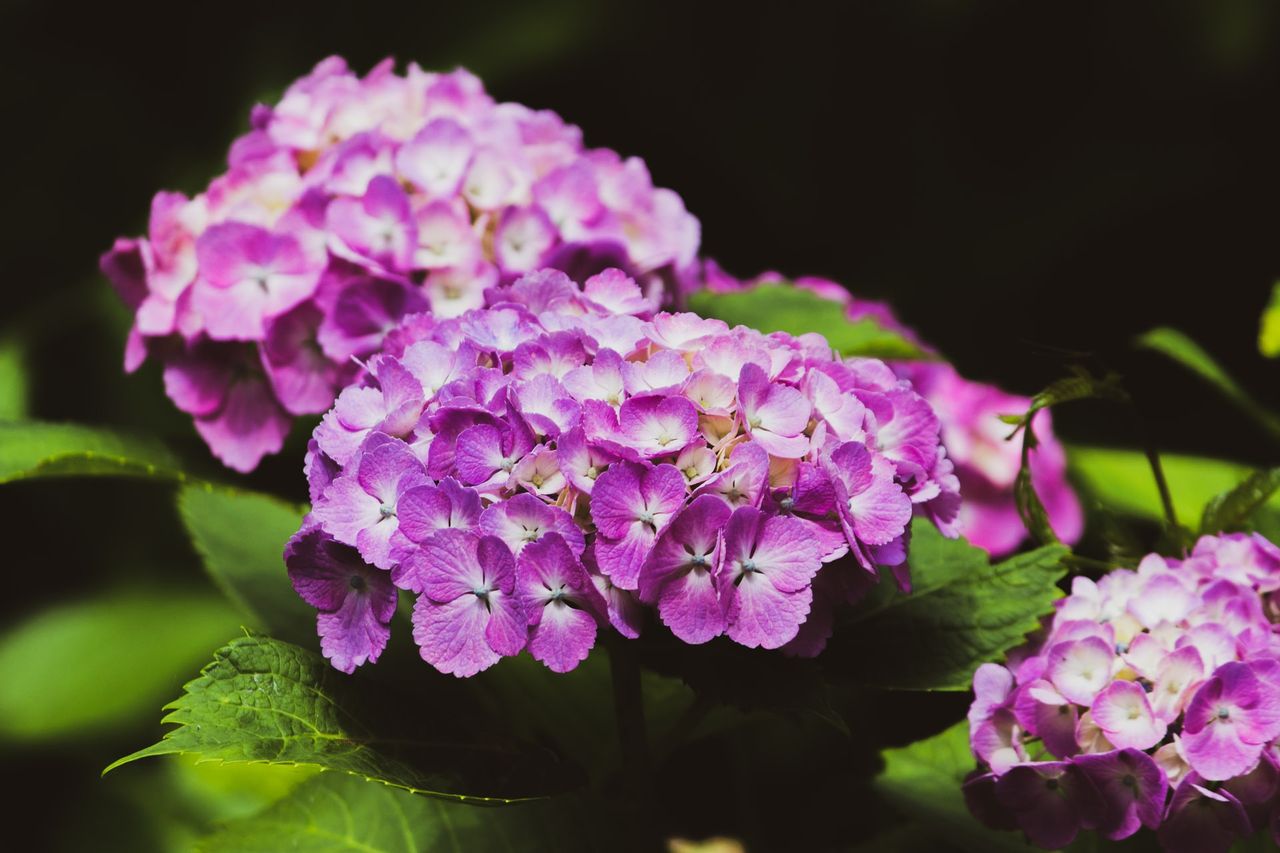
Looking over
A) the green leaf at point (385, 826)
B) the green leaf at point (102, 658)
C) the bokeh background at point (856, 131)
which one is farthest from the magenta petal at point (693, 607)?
the bokeh background at point (856, 131)

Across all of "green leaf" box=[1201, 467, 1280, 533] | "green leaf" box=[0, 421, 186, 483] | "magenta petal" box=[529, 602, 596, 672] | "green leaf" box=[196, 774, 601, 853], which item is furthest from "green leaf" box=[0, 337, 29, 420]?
"green leaf" box=[1201, 467, 1280, 533]

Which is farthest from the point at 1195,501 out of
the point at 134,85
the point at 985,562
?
the point at 134,85

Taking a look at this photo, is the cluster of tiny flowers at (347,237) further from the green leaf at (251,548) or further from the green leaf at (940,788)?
the green leaf at (940,788)

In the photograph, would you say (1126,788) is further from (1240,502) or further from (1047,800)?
(1240,502)

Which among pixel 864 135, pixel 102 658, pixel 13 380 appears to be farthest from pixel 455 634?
pixel 864 135

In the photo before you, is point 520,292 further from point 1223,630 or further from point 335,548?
point 1223,630

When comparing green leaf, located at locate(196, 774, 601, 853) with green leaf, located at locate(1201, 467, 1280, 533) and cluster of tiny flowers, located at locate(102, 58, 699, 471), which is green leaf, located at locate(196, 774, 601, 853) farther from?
green leaf, located at locate(1201, 467, 1280, 533)
